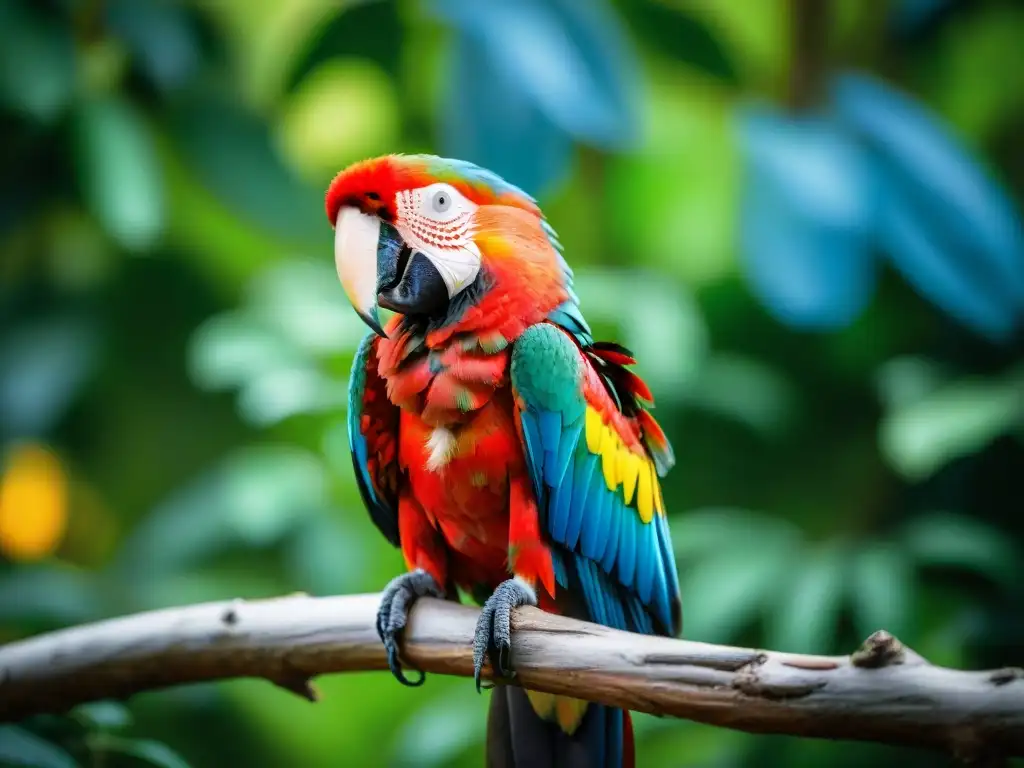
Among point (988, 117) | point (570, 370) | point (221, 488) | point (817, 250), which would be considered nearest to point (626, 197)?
point (817, 250)

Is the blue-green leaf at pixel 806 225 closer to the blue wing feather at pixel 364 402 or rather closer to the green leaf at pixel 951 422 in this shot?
the green leaf at pixel 951 422

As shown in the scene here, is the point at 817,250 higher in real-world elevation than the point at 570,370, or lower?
higher

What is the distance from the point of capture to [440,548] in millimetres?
1068

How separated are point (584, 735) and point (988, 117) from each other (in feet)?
5.32

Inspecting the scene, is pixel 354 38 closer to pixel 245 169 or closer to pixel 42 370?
pixel 245 169

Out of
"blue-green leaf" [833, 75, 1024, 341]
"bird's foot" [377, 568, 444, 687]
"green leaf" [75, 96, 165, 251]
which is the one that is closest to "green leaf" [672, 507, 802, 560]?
"blue-green leaf" [833, 75, 1024, 341]

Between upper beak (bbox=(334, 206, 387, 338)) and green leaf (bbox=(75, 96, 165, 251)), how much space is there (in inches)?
38.1

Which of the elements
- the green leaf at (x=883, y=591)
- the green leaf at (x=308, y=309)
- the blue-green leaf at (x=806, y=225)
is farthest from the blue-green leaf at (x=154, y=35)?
the green leaf at (x=883, y=591)

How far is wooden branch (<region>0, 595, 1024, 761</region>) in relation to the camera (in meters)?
A: 0.73

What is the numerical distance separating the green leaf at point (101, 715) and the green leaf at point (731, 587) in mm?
845

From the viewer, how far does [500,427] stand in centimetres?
96

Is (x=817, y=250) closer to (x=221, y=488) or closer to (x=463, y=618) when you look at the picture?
(x=463, y=618)

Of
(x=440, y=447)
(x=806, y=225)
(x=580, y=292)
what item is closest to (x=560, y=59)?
(x=580, y=292)

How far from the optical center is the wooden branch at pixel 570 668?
28.6 inches
